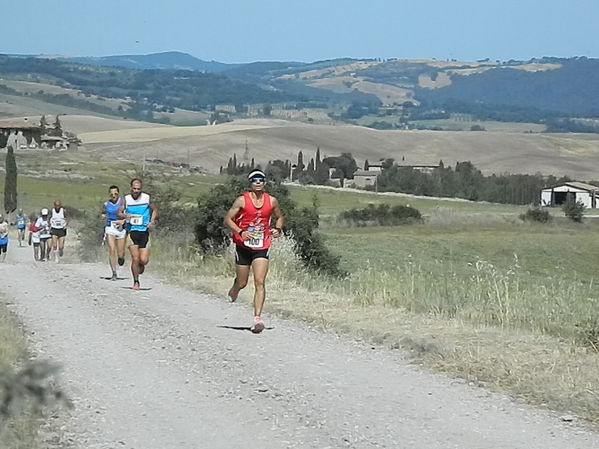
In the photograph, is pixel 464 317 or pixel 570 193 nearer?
pixel 464 317

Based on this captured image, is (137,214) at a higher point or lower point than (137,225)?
higher

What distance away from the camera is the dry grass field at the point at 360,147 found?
136 m

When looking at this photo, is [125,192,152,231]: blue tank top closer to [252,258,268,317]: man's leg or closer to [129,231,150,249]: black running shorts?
[129,231,150,249]: black running shorts

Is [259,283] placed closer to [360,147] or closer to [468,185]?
[468,185]

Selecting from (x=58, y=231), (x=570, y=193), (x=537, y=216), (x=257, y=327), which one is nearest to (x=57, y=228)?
(x=58, y=231)

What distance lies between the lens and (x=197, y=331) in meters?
11.9

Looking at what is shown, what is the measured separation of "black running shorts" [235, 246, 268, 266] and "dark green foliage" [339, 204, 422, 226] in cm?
5882

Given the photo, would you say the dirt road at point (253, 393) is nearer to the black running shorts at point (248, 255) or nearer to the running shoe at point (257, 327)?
the running shoe at point (257, 327)

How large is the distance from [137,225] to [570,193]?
313 ft

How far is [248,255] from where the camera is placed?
12.2 metres

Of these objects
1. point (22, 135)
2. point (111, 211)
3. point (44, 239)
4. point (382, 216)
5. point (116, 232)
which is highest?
point (111, 211)

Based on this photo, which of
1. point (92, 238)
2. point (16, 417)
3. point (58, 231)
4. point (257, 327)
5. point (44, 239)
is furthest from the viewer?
point (92, 238)

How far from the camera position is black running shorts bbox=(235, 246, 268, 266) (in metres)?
12.1

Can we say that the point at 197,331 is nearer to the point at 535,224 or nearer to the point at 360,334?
the point at 360,334
